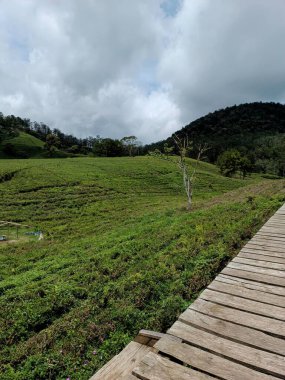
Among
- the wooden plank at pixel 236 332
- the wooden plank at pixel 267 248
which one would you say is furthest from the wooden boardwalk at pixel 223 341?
the wooden plank at pixel 267 248

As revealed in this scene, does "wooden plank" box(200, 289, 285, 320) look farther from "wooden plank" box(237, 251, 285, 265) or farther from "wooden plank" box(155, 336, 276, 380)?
"wooden plank" box(237, 251, 285, 265)

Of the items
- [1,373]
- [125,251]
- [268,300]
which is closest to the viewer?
[268,300]

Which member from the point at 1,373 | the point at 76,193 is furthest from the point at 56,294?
the point at 76,193

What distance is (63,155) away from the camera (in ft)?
419

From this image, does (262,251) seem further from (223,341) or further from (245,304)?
(223,341)

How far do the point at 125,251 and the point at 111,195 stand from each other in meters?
26.7

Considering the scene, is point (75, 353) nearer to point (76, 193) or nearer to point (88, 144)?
point (76, 193)

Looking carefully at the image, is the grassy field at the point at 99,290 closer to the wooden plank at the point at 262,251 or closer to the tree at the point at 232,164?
the wooden plank at the point at 262,251

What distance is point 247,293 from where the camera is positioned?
523cm

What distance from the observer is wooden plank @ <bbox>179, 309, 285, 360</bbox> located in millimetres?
3742

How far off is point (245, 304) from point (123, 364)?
8.07ft

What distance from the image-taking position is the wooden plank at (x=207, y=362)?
327cm

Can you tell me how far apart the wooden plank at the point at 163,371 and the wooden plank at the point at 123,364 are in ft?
0.40

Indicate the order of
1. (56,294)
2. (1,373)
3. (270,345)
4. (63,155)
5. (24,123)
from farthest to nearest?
(24,123)
(63,155)
(56,294)
(1,373)
(270,345)
